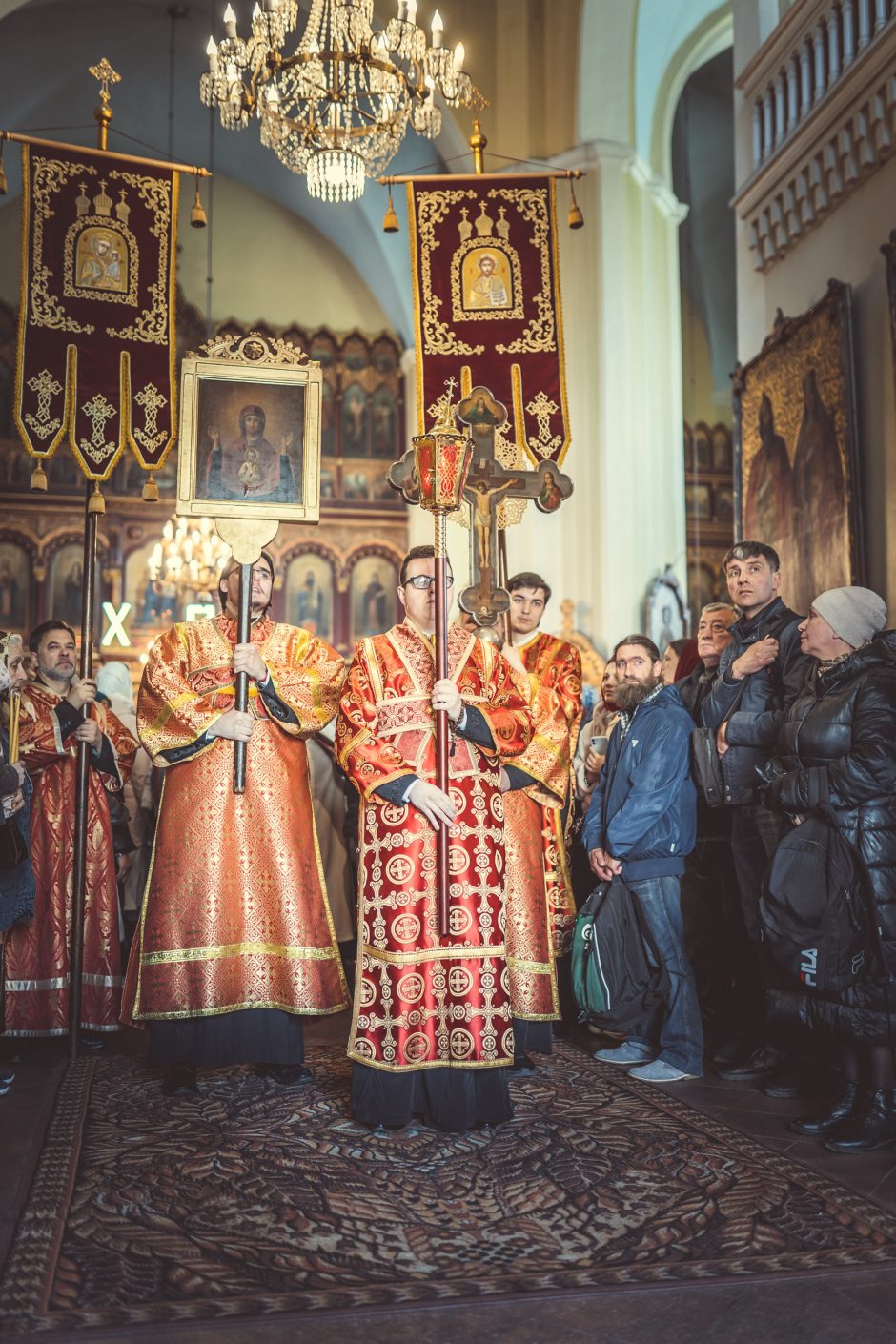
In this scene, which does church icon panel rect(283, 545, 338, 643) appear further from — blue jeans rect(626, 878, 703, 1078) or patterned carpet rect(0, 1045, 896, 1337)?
patterned carpet rect(0, 1045, 896, 1337)

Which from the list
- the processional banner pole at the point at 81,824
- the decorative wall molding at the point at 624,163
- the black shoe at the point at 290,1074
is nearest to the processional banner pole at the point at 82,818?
the processional banner pole at the point at 81,824

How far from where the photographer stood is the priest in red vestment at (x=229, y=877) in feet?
14.5

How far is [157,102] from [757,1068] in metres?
15.4

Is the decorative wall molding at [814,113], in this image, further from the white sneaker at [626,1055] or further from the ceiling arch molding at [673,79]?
the white sneaker at [626,1055]

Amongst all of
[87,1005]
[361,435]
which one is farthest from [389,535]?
[87,1005]

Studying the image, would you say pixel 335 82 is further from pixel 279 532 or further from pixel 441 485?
pixel 279 532

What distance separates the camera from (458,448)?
4176 mm

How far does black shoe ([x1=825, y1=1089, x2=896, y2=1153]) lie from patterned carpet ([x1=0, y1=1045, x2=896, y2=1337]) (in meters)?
0.23

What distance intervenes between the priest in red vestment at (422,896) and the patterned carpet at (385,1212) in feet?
0.53

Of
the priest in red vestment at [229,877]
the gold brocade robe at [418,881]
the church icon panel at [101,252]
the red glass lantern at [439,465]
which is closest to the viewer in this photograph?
the gold brocade robe at [418,881]

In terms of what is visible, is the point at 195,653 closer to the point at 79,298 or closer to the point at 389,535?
the point at 79,298

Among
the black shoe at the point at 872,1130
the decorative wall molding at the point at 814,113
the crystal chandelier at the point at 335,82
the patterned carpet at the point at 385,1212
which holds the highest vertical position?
the crystal chandelier at the point at 335,82

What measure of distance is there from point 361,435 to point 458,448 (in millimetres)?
12936

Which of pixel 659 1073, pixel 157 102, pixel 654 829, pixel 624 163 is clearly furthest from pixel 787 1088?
pixel 157 102
